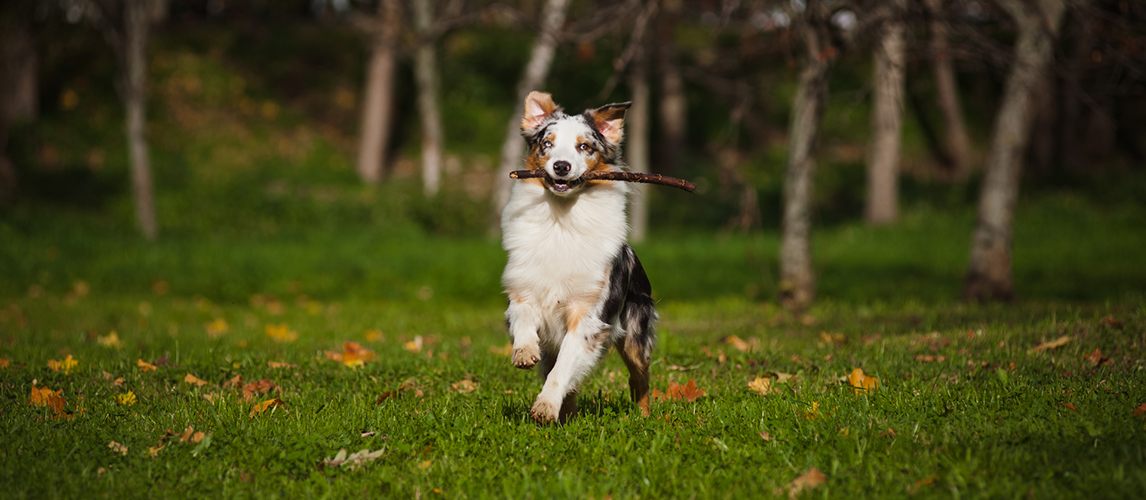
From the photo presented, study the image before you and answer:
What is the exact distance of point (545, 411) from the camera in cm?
410

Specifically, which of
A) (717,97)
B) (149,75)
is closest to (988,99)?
(717,97)

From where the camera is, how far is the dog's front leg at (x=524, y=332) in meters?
4.07

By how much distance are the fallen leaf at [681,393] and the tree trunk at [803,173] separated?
5154 mm

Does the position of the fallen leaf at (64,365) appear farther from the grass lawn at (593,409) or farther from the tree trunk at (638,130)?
the tree trunk at (638,130)

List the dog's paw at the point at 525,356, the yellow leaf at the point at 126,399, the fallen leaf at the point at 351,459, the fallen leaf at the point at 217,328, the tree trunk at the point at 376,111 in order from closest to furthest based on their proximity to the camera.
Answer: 1. the fallen leaf at the point at 351,459
2. the dog's paw at the point at 525,356
3. the yellow leaf at the point at 126,399
4. the fallen leaf at the point at 217,328
5. the tree trunk at the point at 376,111

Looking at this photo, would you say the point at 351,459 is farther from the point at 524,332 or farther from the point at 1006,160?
the point at 1006,160

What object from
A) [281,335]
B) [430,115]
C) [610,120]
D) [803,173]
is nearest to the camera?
[610,120]

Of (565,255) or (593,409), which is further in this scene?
(593,409)

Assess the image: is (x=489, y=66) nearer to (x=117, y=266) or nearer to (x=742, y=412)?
(x=117, y=266)

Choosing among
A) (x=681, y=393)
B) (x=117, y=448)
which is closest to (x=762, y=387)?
(x=681, y=393)

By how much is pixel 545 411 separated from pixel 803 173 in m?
6.72

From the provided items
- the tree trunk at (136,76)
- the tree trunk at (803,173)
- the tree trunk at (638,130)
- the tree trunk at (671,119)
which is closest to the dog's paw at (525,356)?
the tree trunk at (803,173)

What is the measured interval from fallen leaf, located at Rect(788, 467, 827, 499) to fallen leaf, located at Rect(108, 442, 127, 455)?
3121mm

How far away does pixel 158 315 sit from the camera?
10508mm
